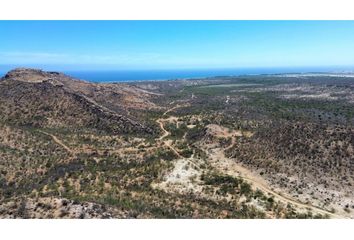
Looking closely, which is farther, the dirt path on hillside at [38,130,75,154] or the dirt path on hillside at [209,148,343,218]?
the dirt path on hillside at [38,130,75,154]

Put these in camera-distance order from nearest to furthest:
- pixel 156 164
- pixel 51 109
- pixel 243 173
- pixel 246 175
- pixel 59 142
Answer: pixel 246 175 → pixel 243 173 → pixel 156 164 → pixel 59 142 → pixel 51 109

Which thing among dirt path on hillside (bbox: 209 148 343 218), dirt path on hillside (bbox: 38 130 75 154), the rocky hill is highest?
the rocky hill

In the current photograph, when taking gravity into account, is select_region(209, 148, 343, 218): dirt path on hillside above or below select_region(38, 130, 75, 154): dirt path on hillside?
below

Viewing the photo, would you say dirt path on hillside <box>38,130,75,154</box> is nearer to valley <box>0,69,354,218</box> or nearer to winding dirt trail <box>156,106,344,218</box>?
valley <box>0,69,354,218</box>

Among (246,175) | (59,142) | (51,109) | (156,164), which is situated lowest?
(246,175)

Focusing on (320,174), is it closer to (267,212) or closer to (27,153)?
(267,212)

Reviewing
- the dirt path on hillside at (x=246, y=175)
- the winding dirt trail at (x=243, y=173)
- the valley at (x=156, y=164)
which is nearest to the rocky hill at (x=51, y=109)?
the valley at (x=156, y=164)

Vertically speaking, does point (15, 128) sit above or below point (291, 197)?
above

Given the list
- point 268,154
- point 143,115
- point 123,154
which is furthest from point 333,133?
point 143,115

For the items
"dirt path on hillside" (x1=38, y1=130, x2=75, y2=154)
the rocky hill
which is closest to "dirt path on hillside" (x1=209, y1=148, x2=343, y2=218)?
the rocky hill

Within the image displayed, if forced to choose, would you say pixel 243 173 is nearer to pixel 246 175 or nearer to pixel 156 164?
pixel 246 175

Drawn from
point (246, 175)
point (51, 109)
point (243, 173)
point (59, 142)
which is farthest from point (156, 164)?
point (51, 109)
